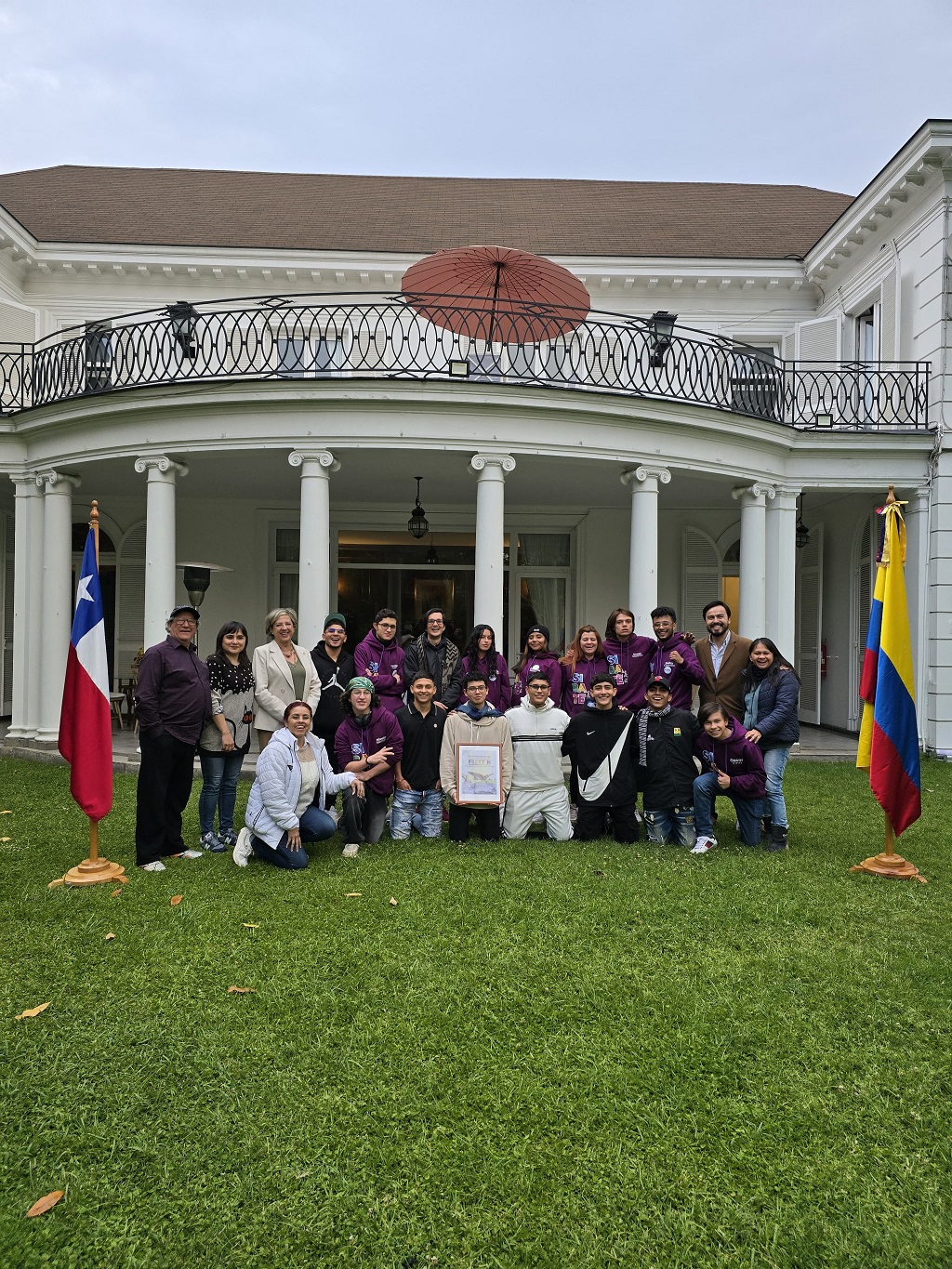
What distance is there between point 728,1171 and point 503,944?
180cm

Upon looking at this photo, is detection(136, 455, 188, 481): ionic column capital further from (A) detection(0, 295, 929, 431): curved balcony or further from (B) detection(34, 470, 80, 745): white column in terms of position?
(B) detection(34, 470, 80, 745): white column

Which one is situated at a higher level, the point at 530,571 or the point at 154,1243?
the point at 530,571

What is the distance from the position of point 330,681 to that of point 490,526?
3.33m

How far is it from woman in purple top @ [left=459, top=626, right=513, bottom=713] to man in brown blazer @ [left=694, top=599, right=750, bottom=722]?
1.77m

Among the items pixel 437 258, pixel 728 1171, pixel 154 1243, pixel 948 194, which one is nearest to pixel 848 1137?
pixel 728 1171

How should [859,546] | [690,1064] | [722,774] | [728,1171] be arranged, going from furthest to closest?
[859,546], [722,774], [690,1064], [728,1171]

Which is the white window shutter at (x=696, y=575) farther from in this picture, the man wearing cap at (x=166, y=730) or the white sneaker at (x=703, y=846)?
the man wearing cap at (x=166, y=730)

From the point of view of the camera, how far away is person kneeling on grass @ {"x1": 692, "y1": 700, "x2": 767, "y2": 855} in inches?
239

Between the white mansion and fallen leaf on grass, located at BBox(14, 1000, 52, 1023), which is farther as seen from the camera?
the white mansion

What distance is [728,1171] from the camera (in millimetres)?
2443

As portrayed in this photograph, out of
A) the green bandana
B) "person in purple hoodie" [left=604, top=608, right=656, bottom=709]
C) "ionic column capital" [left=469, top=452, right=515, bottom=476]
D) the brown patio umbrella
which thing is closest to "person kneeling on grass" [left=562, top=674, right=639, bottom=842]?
"person in purple hoodie" [left=604, top=608, right=656, bottom=709]

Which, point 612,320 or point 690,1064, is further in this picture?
point 612,320

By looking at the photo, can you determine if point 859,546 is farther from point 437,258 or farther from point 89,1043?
point 89,1043

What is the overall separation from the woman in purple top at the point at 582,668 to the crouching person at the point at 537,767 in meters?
0.32
